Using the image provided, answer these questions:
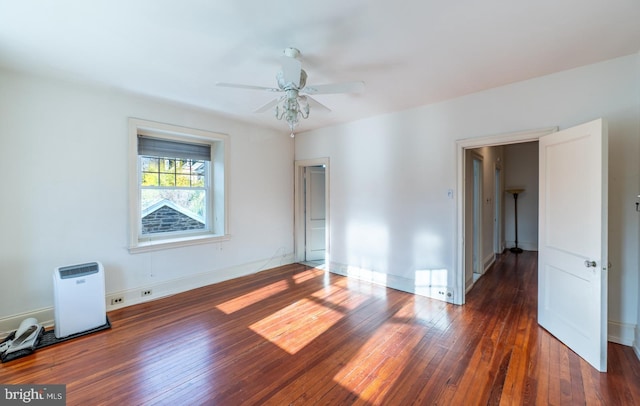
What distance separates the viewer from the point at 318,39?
2.12 meters

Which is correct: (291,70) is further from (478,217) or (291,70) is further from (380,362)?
(478,217)

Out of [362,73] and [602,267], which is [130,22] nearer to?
[362,73]

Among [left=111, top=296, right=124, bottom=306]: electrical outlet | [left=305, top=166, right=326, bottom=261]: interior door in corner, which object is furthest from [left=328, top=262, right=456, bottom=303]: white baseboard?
[left=111, top=296, right=124, bottom=306]: electrical outlet

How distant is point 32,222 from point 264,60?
9.65 feet

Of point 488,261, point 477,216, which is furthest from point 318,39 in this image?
point 488,261

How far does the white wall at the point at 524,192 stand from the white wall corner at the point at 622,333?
15.2 ft

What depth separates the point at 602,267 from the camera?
2.08 metres

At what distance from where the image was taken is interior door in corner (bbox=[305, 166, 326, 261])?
5.56 meters

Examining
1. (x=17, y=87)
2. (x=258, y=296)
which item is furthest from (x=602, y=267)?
(x=17, y=87)

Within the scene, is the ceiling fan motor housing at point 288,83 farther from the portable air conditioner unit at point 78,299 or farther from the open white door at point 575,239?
the portable air conditioner unit at point 78,299

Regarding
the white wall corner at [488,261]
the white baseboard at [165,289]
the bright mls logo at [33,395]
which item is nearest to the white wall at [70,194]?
the white baseboard at [165,289]

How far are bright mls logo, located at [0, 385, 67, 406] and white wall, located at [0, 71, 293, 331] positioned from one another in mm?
1179

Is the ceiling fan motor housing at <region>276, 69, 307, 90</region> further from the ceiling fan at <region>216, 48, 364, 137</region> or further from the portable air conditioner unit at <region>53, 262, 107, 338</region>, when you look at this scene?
the portable air conditioner unit at <region>53, 262, 107, 338</region>

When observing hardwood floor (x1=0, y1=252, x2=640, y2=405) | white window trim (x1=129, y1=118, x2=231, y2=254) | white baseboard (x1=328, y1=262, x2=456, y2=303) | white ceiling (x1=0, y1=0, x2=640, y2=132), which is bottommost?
hardwood floor (x1=0, y1=252, x2=640, y2=405)
